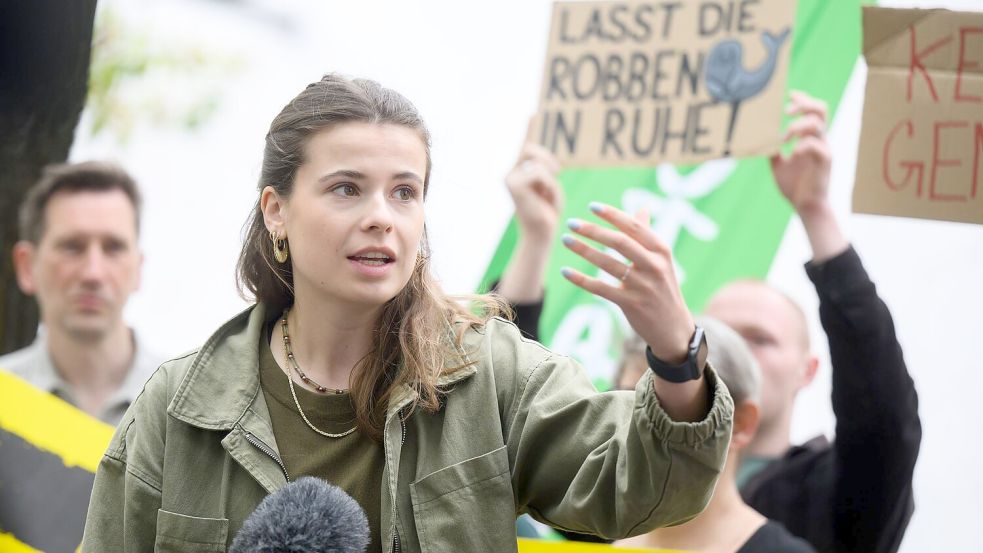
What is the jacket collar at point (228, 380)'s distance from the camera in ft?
5.94

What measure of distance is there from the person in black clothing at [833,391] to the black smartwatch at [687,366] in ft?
4.98

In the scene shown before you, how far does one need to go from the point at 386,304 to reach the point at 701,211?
1.62 meters

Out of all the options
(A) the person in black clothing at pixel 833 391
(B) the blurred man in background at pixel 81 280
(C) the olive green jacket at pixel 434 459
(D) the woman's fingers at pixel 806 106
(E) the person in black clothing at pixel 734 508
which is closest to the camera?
(C) the olive green jacket at pixel 434 459

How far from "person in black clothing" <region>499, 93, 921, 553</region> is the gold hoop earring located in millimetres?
1549

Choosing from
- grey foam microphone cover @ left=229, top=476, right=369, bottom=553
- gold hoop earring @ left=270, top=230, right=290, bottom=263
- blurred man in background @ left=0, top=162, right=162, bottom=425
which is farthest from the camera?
blurred man in background @ left=0, top=162, right=162, bottom=425

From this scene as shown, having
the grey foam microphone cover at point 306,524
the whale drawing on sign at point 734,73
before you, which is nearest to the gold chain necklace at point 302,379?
the grey foam microphone cover at point 306,524

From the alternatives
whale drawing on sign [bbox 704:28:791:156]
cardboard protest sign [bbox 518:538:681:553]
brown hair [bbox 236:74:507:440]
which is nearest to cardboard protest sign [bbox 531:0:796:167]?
whale drawing on sign [bbox 704:28:791:156]

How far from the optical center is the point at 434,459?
1.76m

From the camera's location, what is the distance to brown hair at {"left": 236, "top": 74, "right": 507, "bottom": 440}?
1.82 metres

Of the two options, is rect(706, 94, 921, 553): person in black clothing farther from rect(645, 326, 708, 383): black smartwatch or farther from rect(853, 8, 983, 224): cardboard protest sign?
rect(645, 326, 708, 383): black smartwatch

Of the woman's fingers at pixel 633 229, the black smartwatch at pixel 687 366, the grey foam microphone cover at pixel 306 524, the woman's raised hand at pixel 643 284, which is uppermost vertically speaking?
the woman's fingers at pixel 633 229

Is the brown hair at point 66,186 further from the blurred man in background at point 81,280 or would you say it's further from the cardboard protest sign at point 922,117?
the cardboard protest sign at point 922,117

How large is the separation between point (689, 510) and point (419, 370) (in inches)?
19.8

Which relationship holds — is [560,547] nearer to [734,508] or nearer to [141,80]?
[734,508]
